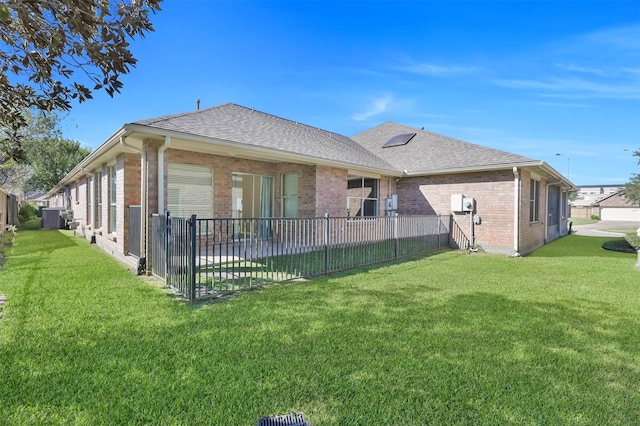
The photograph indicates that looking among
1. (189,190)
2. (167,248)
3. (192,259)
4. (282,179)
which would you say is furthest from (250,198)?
(192,259)

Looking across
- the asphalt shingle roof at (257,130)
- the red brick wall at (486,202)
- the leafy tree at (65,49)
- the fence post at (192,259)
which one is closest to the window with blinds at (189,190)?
the asphalt shingle roof at (257,130)

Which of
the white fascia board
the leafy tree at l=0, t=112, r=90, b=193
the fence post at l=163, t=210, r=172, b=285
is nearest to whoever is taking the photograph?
the fence post at l=163, t=210, r=172, b=285

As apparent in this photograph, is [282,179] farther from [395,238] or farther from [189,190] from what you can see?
[395,238]

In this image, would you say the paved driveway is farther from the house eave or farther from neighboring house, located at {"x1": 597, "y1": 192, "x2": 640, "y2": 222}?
neighboring house, located at {"x1": 597, "y1": 192, "x2": 640, "y2": 222}

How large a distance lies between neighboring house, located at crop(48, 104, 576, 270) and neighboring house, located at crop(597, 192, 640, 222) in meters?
43.2

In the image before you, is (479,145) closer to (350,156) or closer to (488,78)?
(488,78)

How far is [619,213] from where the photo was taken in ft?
151

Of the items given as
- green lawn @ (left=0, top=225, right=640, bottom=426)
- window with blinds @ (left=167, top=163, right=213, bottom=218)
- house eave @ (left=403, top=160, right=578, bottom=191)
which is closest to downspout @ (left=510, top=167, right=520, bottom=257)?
house eave @ (left=403, top=160, right=578, bottom=191)

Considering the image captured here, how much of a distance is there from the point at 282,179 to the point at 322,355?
9.07 metres

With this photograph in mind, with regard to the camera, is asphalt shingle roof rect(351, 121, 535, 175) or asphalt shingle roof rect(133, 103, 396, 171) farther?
asphalt shingle roof rect(351, 121, 535, 175)

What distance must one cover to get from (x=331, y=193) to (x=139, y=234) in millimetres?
6175

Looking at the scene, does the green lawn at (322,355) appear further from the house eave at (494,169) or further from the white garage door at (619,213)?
the white garage door at (619,213)

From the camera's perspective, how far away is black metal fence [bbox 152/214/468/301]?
214 inches

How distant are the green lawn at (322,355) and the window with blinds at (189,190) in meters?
3.50
